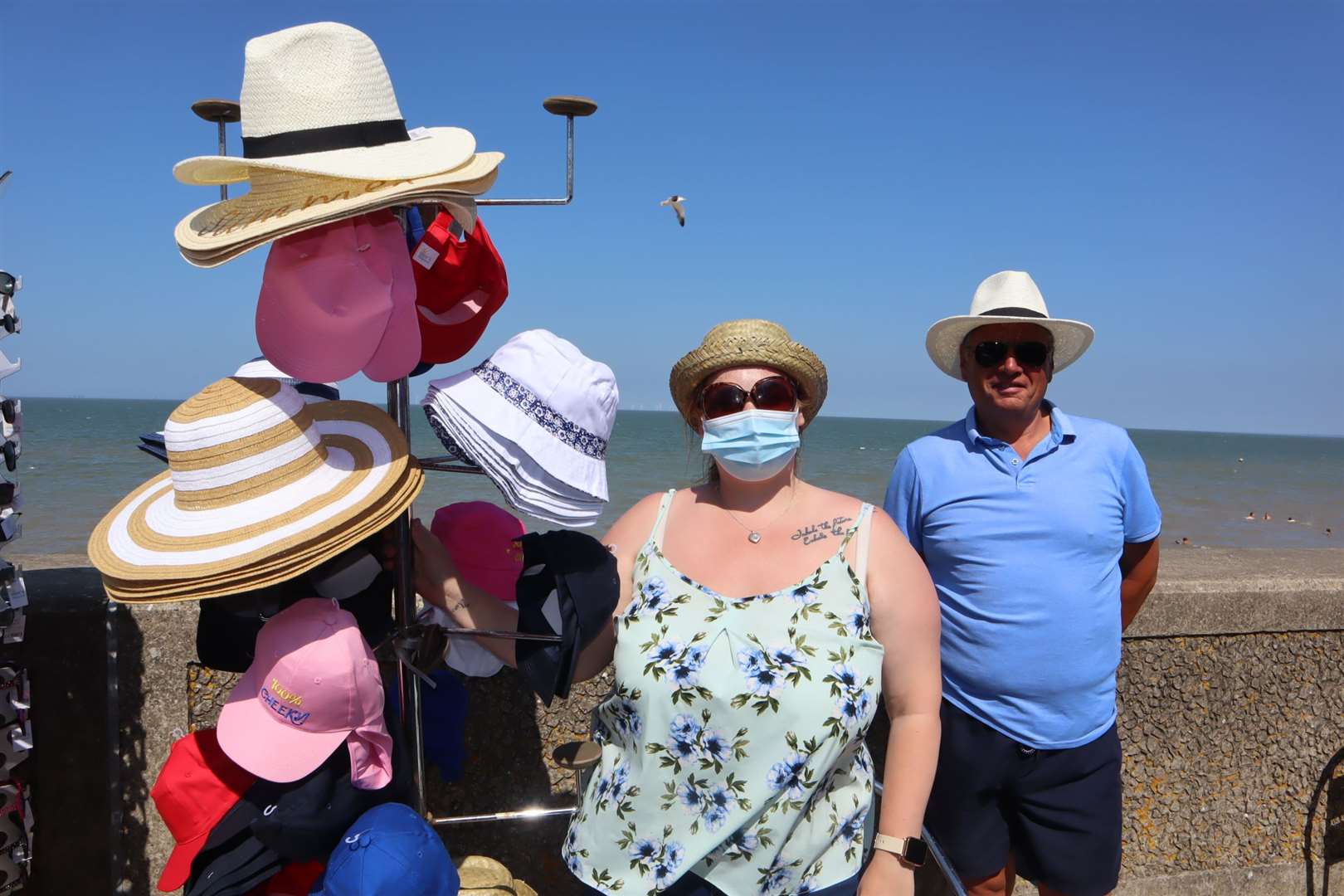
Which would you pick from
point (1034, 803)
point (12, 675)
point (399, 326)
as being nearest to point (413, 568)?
point (399, 326)

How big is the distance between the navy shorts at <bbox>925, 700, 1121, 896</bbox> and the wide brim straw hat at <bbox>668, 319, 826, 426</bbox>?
109 cm

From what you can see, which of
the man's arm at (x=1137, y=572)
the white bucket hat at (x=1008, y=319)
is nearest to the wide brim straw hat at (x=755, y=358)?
the white bucket hat at (x=1008, y=319)

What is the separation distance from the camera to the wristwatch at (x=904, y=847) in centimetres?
203

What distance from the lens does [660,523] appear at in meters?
2.28

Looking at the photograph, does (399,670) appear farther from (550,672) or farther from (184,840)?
(184,840)

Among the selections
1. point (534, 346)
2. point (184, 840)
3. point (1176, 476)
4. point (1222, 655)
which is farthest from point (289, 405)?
point (1176, 476)

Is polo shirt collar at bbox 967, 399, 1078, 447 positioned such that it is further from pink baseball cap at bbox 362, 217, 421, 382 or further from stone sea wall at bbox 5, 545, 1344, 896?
pink baseball cap at bbox 362, 217, 421, 382

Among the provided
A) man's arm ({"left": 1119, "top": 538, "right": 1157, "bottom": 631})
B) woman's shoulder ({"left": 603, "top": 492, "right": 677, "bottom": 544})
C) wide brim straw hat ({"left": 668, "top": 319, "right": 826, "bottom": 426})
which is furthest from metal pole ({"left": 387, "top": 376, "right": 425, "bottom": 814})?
man's arm ({"left": 1119, "top": 538, "right": 1157, "bottom": 631})

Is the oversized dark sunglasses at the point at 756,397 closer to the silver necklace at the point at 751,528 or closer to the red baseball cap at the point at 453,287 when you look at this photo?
the silver necklace at the point at 751,528

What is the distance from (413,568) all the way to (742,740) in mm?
808

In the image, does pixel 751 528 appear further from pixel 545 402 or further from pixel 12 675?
pixel 12 675

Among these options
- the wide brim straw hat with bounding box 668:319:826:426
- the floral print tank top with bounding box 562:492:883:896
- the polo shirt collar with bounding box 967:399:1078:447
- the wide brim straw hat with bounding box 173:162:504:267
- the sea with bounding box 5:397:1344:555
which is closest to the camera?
the wide brim straw hat with bounding box 173:162:504:267

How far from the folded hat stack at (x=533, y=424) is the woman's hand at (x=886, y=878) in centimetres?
100

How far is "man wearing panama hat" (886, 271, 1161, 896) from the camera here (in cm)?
262
